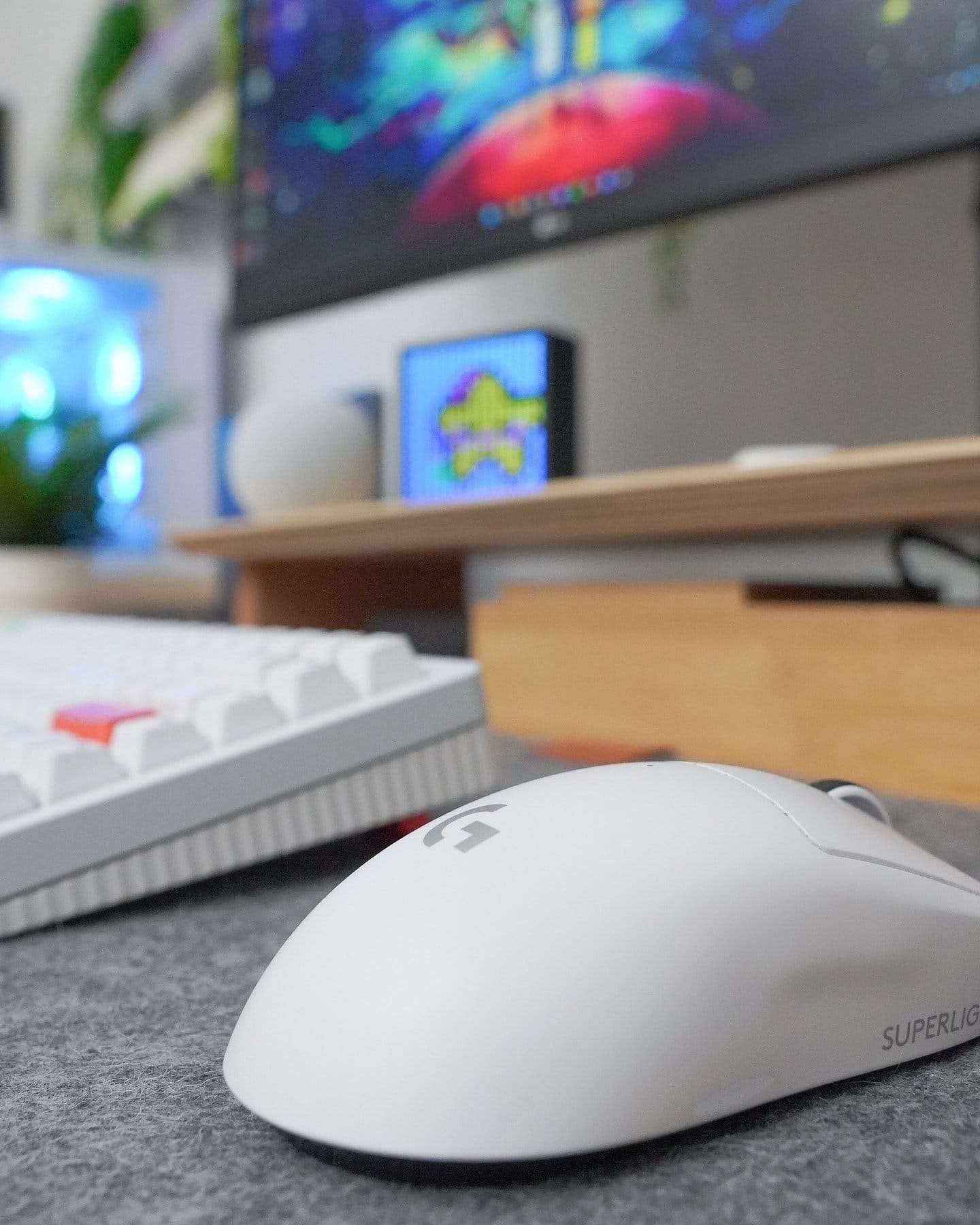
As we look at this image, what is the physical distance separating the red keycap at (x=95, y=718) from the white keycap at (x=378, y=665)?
0.07 m

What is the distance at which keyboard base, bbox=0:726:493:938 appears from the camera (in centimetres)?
33

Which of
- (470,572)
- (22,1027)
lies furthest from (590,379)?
(22,1027)

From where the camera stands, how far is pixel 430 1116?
0.19 meters

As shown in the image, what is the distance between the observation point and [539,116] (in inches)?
30.1

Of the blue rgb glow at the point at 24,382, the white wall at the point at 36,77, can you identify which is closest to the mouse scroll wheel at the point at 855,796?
the blue rgb glow at the point at 24,382

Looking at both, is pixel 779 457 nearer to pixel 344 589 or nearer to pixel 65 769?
pixel 65 769

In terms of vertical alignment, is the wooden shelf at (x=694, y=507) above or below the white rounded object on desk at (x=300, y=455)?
below

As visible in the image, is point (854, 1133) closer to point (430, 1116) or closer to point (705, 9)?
point (430, 1116)

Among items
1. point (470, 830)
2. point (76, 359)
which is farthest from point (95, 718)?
point (76, 359)

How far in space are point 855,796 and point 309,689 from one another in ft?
0.61

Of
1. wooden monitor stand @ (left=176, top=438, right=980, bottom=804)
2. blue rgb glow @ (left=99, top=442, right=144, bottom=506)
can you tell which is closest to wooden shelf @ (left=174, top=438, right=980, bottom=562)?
wooden monitor stand @ (left=176, top=438, right=980, bottom=804)

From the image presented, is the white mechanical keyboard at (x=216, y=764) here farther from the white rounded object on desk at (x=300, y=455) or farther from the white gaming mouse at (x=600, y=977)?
the white rounded object on desk at (x=300, y=455)

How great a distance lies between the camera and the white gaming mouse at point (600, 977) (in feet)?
0.62

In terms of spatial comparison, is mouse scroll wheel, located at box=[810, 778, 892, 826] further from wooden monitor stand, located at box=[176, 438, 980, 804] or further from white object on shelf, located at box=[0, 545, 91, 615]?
white object on shelf, located at box=[0, 545, 91, 615]
